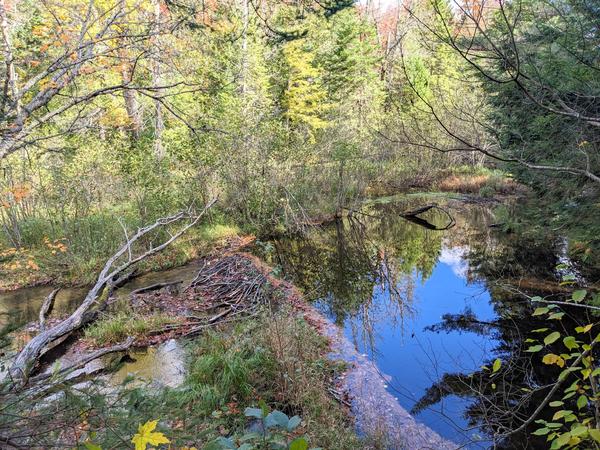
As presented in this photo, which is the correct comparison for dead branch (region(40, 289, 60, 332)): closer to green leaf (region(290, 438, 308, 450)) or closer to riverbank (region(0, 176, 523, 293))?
riverbank (region(0, 176, 523, 293))

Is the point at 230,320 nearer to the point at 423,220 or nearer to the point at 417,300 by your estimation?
the point at 417,300

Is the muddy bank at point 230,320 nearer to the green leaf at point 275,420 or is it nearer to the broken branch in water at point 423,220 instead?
the green leaf at point 275,420

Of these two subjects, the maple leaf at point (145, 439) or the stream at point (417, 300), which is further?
the stream at point (417, 300)

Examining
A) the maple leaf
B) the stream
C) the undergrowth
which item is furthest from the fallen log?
the maple leaf

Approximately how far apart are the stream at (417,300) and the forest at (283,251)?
2.2 inches

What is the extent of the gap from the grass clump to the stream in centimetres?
55

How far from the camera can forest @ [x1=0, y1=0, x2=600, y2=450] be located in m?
2.24

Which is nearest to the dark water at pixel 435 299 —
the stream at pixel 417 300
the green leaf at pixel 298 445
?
the stream at pixel 417 300

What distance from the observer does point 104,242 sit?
1016 cm

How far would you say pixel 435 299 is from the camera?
343 inches

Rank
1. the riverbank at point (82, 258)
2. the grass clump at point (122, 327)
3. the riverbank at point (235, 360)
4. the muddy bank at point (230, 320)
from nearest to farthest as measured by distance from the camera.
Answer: the riverbank at point (235, 360)
the muddy bank at point (230, 320)
the grass clump at point (122, 327)
the riverbank at point (82, 258)

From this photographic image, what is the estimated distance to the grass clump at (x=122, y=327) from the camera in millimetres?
6293

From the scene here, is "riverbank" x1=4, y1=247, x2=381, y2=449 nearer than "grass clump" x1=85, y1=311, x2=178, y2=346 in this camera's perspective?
Yes

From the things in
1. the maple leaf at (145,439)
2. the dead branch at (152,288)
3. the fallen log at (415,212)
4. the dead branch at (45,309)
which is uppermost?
the maple leaf at (145,439)
